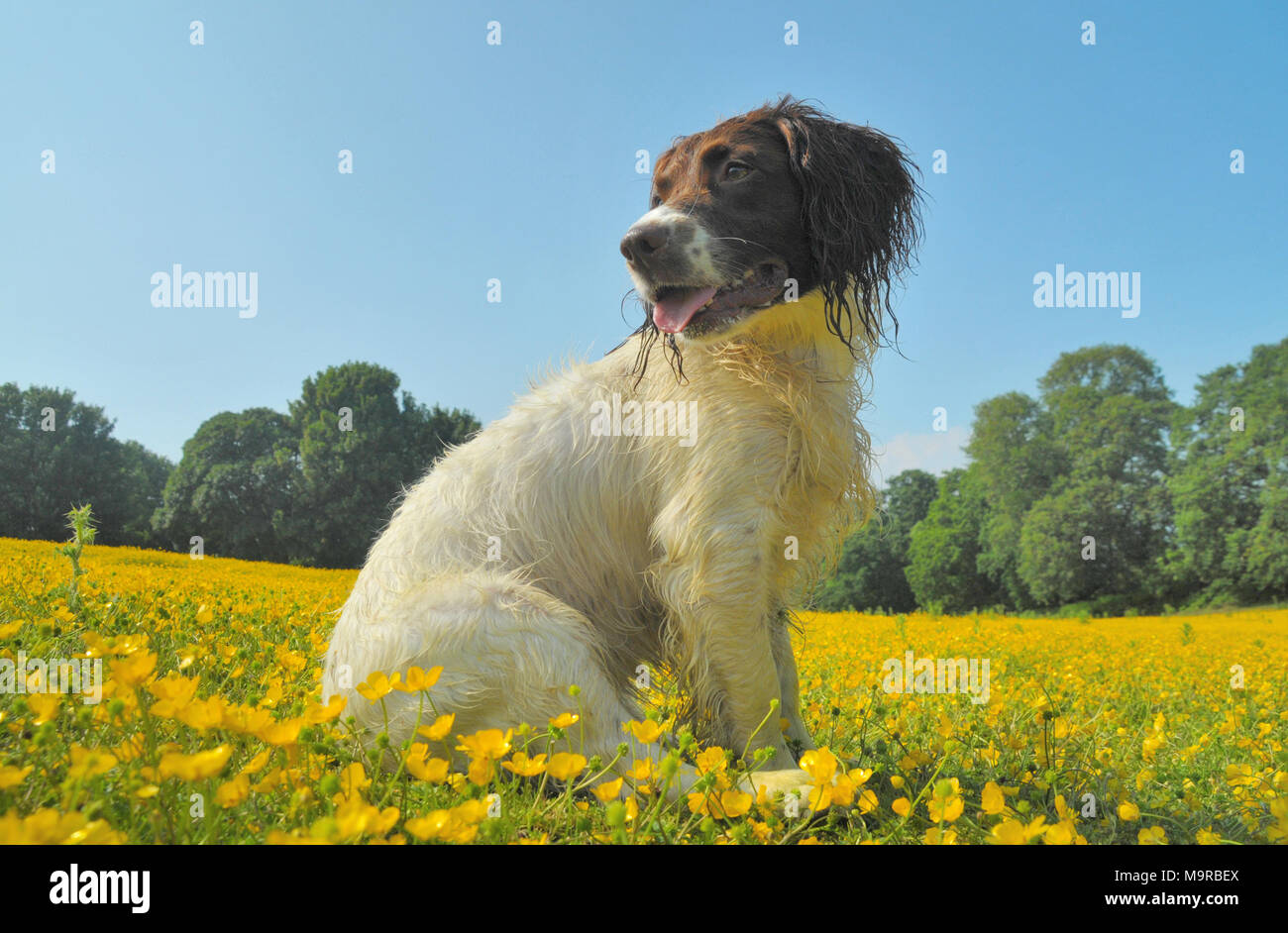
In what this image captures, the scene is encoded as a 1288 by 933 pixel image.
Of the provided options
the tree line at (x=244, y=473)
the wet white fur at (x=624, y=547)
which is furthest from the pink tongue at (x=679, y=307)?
the tree line at (x=244, y=473)

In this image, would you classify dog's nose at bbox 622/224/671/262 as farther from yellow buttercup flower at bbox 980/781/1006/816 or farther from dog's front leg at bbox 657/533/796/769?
yellow buttercup flower at bbox 980/781/1006/816

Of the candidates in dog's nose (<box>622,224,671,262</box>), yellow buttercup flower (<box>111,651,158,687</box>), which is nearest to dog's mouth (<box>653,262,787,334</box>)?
dog's nose (<box>622,224,671,262</box>)

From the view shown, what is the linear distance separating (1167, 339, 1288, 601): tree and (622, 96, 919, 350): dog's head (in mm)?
36061

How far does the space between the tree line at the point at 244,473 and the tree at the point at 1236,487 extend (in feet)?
122

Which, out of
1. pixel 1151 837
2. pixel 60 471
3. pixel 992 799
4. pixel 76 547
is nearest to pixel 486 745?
pixel 992 799

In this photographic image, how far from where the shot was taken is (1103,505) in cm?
3512

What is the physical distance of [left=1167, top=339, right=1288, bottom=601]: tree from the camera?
3022 cm

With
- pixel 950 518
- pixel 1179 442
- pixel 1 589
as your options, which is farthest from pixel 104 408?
pixel 1179 442

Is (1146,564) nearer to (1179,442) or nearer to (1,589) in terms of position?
(1179,442)

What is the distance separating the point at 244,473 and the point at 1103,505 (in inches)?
1759

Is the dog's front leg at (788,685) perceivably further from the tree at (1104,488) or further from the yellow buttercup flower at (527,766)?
the tree at (1104,488)

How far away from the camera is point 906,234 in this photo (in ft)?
12.2

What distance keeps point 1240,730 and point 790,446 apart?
12.6ft

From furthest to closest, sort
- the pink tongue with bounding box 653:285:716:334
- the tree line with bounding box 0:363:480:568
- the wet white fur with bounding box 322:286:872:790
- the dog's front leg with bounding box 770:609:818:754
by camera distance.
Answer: the tree line with bounding box 0:363:480:568 < the dog's front leg with bounding box 770:609:818:754 < the pink tongue with bounding box 653:285:716:334 < the wet white fur with bounding box 322:286:872:790
